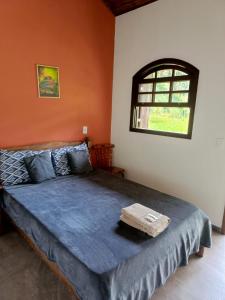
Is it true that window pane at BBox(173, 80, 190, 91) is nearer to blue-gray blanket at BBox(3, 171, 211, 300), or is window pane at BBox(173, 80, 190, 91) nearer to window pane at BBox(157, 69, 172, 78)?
window pane at BBox(157, 69, 172, 78)

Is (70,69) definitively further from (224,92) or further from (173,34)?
(224,92)

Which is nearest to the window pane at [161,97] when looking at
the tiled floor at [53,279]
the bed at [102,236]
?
the bed at [102,236]

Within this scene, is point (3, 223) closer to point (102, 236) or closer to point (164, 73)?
point (102, 236)

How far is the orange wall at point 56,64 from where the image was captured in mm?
2596

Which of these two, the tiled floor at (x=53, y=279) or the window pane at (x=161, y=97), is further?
the window pane at (x=161, y=97)

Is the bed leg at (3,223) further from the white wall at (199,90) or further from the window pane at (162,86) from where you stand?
the window pane at (162,86)

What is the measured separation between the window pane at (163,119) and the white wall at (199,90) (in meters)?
0.15

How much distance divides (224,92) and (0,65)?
8.73ft

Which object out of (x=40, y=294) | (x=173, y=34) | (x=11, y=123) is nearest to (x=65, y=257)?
(x=40, y=294)

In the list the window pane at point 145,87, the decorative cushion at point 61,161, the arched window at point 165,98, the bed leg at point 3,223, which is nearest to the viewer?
the bed leg at point 3,223

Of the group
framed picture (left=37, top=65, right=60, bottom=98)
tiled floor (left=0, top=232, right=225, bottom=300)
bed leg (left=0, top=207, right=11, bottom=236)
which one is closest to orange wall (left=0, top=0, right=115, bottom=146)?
framed picture (left=37, top=65, right=60, bottom=98)

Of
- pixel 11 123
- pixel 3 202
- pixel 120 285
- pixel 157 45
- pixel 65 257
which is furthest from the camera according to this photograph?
pixel 157 45

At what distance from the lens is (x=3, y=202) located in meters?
2.44

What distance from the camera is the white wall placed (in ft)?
8.25
